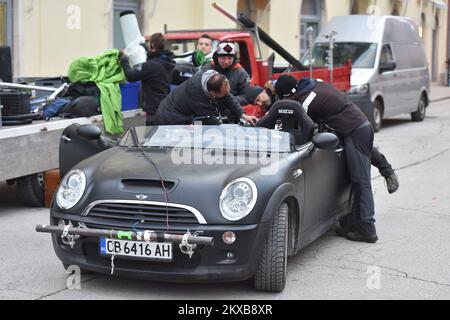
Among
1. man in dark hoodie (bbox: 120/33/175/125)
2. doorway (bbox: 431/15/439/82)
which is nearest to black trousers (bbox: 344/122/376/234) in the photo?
man in dark hoodie (bbox: 120/33/175/125)

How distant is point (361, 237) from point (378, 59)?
378 inches

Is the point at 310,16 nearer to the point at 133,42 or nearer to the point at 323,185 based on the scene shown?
the point at 133,42

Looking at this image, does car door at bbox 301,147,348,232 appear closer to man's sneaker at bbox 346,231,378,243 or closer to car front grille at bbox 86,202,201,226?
man's sneaker at bbox 346,231,378,243

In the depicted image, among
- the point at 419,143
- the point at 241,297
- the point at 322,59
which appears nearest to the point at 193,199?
the point at 241,297

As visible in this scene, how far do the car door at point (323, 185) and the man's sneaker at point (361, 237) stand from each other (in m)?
0.32

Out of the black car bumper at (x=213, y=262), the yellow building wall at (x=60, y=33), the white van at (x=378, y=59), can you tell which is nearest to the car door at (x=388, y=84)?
the white van at (x=378, y=59)

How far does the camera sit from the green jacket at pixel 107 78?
9.56 meters

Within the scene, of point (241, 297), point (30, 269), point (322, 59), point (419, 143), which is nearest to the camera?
point (241, 297)

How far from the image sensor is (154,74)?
9.77m

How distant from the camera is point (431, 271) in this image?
6328 mm

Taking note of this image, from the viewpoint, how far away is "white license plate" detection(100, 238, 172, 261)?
525cm

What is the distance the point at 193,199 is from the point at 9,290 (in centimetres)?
150

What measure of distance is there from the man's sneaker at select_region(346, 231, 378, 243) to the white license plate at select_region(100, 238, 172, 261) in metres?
Result: 2.68
